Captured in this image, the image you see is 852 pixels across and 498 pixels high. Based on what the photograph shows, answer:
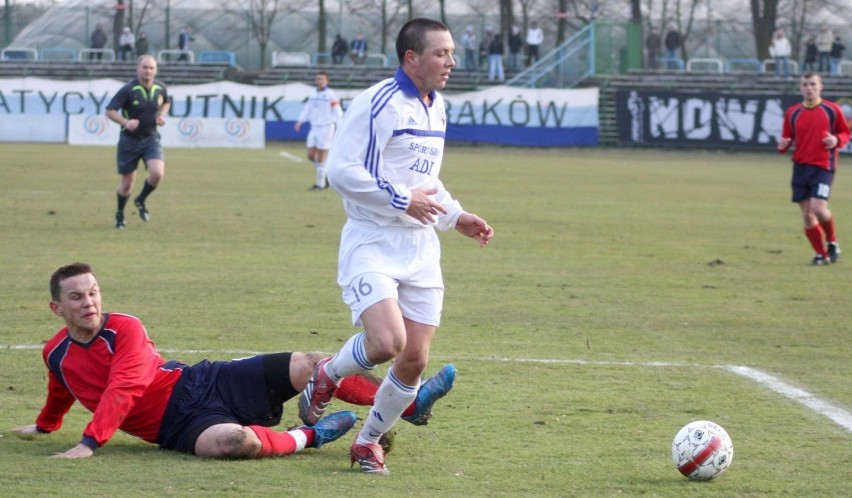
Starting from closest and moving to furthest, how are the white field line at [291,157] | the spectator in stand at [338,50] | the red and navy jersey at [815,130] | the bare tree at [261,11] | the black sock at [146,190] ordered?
the red and navy jersey at [815,130]
the black sock at [146,190]
the white field line at [291,157]
the spectator in stand at [338,50]
the bare tree at [261,11]

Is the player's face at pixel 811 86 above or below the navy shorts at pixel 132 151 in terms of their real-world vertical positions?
above

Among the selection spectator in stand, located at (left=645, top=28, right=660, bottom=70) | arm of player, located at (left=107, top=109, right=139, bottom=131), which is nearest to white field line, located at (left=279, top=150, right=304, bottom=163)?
arm of player, located at (left=107, top=109, right=139, bottom=131)

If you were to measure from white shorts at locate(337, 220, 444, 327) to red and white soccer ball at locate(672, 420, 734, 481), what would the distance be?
1.22 m

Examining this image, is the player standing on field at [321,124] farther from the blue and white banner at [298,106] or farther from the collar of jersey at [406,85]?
the collar of jersey at [406,85]

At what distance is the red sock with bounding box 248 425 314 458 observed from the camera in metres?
5.50

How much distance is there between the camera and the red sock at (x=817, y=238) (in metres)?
13.8

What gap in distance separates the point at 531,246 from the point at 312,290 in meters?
4.49

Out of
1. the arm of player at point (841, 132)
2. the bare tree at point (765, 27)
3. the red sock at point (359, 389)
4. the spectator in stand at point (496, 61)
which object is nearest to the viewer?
the red sock at point (359, 389)

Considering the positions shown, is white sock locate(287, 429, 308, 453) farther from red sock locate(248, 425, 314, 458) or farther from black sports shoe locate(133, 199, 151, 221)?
black sports shoe locate(133, 199, 151, 221)

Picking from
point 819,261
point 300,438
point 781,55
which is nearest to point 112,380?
point 300,438

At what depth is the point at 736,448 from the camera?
231 inches

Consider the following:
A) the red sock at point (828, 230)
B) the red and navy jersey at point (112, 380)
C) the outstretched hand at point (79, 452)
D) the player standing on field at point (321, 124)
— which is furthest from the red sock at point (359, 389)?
the player standing on field at point (321, 124)

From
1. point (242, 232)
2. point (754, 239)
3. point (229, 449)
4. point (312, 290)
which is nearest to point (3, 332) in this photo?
point (312, 290)

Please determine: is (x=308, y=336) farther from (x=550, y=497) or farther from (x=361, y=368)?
(x=550, y=497)
